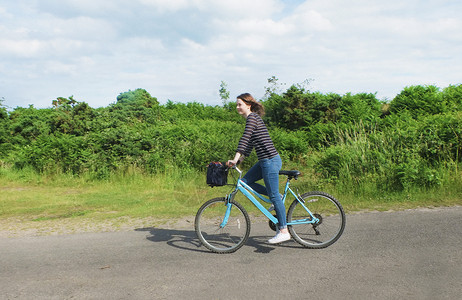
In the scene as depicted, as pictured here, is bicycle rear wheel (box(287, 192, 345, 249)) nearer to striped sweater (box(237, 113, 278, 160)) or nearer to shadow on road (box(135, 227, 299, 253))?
shadow on road (box(135, 227, 299, 253))

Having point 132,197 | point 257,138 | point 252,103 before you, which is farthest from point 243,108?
point 132,197

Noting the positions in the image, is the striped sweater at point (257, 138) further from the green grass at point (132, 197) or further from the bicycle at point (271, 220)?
the green grass at point (132, 197)

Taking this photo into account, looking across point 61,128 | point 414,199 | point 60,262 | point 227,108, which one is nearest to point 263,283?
point 60,262

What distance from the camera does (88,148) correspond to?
12.8 meters

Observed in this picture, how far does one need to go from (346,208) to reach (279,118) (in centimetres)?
1196

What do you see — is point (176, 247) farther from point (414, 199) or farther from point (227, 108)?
point (227, 108)

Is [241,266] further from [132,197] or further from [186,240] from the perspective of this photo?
[132,197]

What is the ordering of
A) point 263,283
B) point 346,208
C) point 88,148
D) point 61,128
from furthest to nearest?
point 61,128, point 88,148, point 346,208, point 263,283

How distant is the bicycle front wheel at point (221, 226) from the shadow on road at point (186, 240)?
19cm

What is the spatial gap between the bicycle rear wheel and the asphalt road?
15 centimetres

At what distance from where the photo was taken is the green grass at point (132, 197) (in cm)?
770

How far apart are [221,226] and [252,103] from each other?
1.78 metres

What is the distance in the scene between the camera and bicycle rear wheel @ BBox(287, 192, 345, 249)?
5160 millimetres

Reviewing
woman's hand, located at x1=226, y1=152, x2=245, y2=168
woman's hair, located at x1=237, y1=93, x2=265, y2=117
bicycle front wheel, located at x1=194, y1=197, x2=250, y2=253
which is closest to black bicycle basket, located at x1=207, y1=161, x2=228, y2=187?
woman's hand, located at x1=226, y1=152, x2=245, y2=168
